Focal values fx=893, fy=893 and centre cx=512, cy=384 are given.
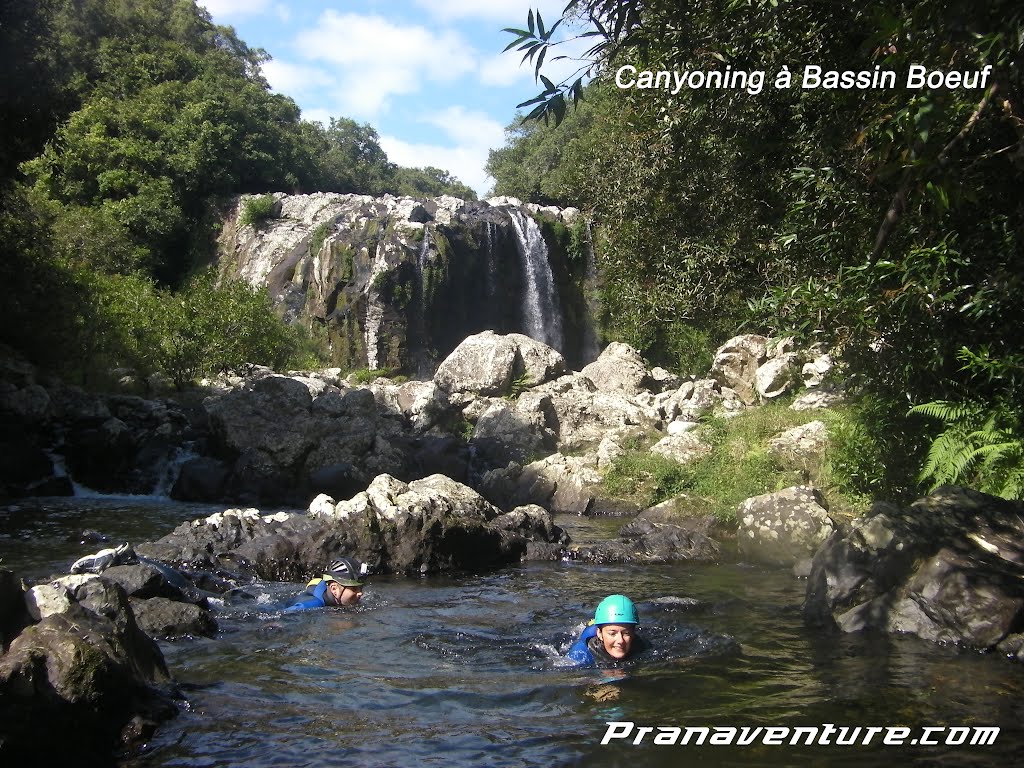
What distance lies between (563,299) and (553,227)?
2912 mm

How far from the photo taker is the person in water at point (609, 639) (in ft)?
23.8

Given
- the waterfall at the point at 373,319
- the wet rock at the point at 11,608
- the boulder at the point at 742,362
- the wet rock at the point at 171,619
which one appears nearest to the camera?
the wet rock at the point at 11,608

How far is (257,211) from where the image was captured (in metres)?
38.2

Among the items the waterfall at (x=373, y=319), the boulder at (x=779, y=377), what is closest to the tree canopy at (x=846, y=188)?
the boulder at (x=779, y=377)

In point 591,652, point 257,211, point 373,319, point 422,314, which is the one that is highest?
point 257,211

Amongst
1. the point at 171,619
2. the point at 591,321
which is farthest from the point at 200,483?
the point at 591,321

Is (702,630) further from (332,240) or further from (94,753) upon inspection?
(332,240)

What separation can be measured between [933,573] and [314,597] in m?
6.17

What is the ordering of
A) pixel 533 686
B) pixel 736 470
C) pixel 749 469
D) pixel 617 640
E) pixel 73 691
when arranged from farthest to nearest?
pixel 736 470 → pixel 749 469 → pixel 617 640 → pixel 533 686 → pixel 73 691

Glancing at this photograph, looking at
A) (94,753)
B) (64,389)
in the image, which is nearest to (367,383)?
(64,389)

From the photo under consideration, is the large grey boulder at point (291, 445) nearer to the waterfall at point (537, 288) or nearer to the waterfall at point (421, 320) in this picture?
the waterfall at point (421, 320)

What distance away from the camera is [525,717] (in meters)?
5.97

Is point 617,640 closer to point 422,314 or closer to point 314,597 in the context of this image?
point 314,597

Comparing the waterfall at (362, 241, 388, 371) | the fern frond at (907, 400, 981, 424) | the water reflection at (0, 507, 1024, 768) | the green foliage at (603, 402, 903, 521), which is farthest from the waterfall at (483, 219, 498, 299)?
the fern frond at (907, 400, 981, 424)
